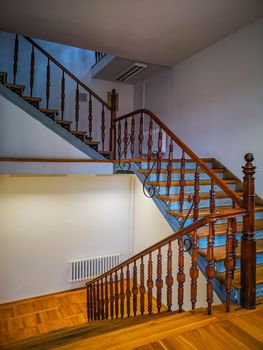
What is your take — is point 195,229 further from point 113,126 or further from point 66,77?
point 66,77

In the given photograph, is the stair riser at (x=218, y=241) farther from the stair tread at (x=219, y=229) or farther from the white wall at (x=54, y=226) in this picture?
the white wall at (x=54, y=226)

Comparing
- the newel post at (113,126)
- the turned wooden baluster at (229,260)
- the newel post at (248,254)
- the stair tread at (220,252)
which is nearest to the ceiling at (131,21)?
the newel post at (113,126)

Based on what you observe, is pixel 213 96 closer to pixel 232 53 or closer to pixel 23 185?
pixel 232 53

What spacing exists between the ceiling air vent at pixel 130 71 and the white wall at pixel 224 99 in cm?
59

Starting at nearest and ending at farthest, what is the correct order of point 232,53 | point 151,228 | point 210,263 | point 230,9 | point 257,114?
point 210,263, point 230,9, point 257,114, point 232,53, point 151,228

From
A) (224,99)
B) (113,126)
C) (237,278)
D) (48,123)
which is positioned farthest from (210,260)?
(48,123)

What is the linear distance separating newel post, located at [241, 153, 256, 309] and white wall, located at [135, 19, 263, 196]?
1.40m

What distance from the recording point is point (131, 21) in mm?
3195

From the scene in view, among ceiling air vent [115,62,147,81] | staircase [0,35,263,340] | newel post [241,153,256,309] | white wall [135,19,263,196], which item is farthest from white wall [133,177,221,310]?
ceiling air vent [115,62,147,81]

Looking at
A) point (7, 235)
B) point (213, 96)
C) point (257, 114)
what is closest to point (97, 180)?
point (7, 235)

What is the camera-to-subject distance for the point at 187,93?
457cm

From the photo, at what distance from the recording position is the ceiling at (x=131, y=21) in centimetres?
288

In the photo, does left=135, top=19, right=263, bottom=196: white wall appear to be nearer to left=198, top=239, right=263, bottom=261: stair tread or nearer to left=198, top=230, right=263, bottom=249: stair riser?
left=198, top=230, right=263, bottom=249: stair riser

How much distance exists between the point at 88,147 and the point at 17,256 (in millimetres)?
2492
